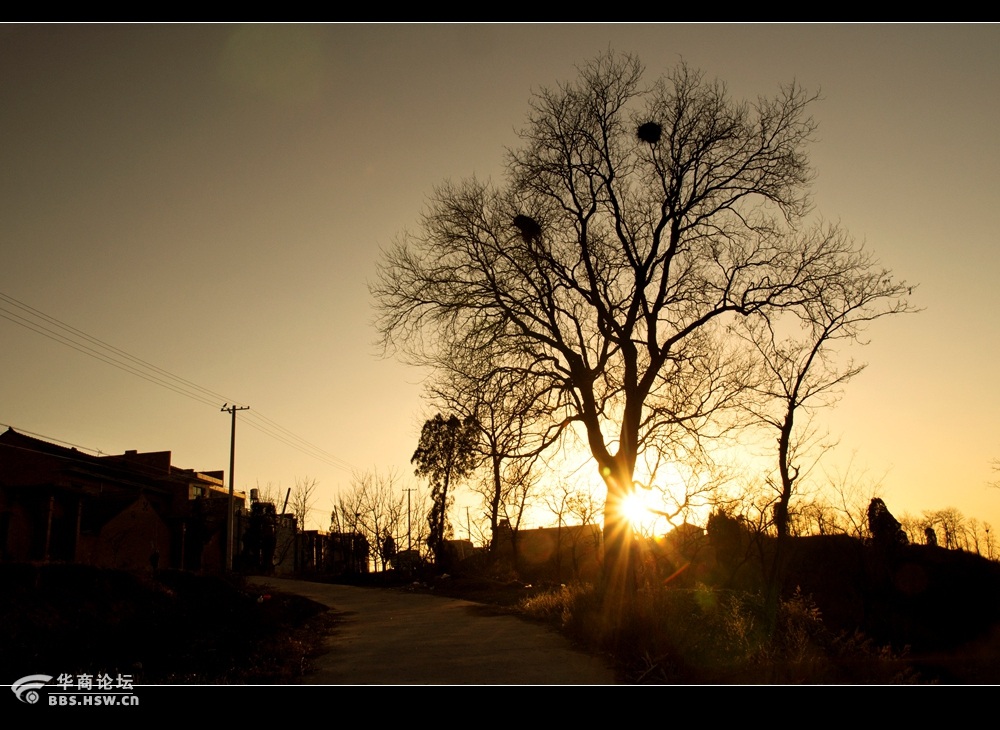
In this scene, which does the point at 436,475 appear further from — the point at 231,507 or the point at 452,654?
the point at 452,654

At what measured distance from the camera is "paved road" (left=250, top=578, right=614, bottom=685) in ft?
27.7

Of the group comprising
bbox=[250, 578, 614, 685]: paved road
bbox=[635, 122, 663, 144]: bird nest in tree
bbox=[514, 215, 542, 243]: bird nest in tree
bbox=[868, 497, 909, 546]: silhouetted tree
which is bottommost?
bbox=[250, 578, 614, 685]: paved road

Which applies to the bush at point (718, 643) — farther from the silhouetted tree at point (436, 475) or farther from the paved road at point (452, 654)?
the silhouetted tree at point (436, 475)

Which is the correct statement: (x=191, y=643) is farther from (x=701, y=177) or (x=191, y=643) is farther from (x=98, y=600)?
(x=701, y=177)

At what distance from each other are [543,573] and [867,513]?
19000 mm

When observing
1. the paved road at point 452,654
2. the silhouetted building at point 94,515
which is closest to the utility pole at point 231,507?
the silhouetted building at point 94,515

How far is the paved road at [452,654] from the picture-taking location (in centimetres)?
845

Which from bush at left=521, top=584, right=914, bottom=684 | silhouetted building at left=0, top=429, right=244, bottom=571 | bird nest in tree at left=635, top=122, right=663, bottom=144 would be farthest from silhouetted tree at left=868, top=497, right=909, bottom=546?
silhouetted building at left=0, top=429, right=244, bottom=571

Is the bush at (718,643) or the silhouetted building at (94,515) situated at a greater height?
the silhouetted building at (94,515)

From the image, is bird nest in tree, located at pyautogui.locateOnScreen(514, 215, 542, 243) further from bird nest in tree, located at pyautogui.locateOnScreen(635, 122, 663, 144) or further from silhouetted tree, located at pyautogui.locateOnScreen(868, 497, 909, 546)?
silhouetted tree, located at pyautogui.locateOnScreen(868, 497, 909, 546)

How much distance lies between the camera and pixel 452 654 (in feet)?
33.6
